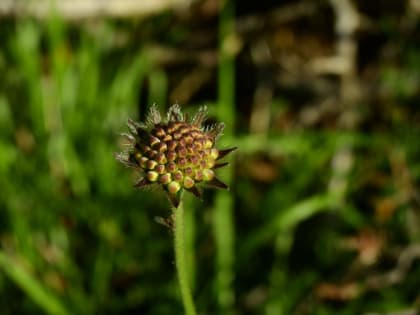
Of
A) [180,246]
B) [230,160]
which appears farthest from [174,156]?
[230,160]

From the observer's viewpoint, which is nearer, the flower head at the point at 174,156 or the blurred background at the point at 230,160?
the flower head at the point at 174,156

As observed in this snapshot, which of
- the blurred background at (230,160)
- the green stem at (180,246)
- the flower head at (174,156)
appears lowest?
the green stem at (180,246)

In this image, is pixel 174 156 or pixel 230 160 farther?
pixel 230 160

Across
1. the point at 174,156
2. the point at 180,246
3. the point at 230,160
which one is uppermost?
the point at 230,160

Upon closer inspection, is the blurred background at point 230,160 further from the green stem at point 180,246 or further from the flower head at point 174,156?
the flower head at point 174,156

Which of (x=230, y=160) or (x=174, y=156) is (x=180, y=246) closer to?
(x=174, y=156)

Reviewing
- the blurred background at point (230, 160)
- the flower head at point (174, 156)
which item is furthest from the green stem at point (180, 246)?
the blurred background at point (230, 160)

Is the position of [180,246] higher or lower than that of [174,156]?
lower
